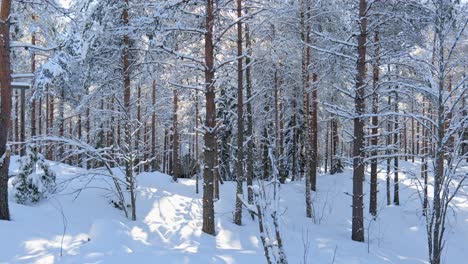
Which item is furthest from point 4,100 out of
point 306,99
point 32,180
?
point 306,99

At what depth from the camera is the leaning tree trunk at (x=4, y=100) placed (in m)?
7.80

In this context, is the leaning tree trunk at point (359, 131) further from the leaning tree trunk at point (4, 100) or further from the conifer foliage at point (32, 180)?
the conifer foliage at point (32, 180)

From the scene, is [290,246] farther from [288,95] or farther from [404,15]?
[288,95]

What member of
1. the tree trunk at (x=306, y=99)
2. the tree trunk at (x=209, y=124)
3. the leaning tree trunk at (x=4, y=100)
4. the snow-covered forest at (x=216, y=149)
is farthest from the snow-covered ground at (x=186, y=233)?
the tree trunk at (x=209, y=124)

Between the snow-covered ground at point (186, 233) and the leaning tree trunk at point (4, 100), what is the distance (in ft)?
2.01

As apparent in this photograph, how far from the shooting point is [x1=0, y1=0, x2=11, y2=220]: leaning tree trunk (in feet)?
25.6

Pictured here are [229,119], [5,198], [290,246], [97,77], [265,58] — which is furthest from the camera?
[229,119]

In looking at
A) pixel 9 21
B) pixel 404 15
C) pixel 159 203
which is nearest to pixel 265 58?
pixel 404 15

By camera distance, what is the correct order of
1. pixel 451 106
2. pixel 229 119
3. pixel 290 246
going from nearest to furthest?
pixel 451 106 < pixel 290 246 < pixel 229 119

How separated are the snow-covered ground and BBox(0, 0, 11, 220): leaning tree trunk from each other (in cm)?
61

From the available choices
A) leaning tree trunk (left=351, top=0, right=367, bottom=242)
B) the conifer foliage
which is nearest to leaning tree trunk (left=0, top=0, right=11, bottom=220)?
the conifer foliage

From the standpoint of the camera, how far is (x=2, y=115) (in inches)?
313

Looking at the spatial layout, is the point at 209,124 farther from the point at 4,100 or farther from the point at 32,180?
the point at 32,180

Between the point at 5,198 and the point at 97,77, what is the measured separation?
6440mm
